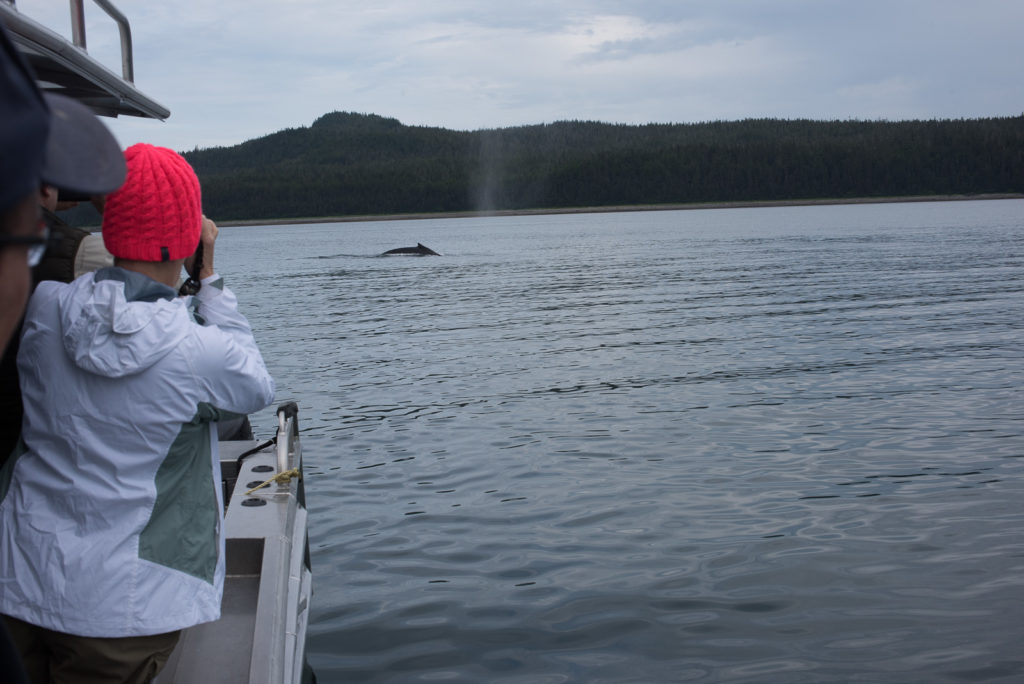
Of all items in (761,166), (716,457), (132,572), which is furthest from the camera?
(761,166)

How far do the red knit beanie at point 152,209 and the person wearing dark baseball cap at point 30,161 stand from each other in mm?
1261

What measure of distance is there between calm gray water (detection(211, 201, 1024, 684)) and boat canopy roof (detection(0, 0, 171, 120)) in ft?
11.3

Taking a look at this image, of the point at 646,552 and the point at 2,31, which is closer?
the point at 2,31

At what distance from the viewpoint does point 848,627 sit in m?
6.20

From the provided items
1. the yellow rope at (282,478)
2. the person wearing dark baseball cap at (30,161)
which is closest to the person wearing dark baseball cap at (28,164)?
the person wearing dark baseball cap at (30,161)

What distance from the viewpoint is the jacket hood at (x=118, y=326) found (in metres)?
2.62

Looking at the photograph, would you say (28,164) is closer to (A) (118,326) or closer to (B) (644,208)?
(A) (118,326)

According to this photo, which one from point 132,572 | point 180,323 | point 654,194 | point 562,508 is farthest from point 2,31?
point 654,194

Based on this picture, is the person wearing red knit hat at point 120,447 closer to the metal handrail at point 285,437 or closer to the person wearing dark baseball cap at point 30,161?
the person wearing dark baseball cap at point 30,161

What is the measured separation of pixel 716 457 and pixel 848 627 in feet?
12.8

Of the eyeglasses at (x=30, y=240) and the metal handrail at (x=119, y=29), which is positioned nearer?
the eyeglasses at (x=30, y=240)

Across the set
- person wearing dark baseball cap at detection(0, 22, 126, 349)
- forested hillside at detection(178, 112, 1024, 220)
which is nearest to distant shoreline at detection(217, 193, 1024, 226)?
forested hillside at detection(178, 112, 1024, 220)

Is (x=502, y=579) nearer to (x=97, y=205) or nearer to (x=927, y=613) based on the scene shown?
(x=927, y=613)

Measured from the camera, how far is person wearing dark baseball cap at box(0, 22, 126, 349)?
102 centimetres
